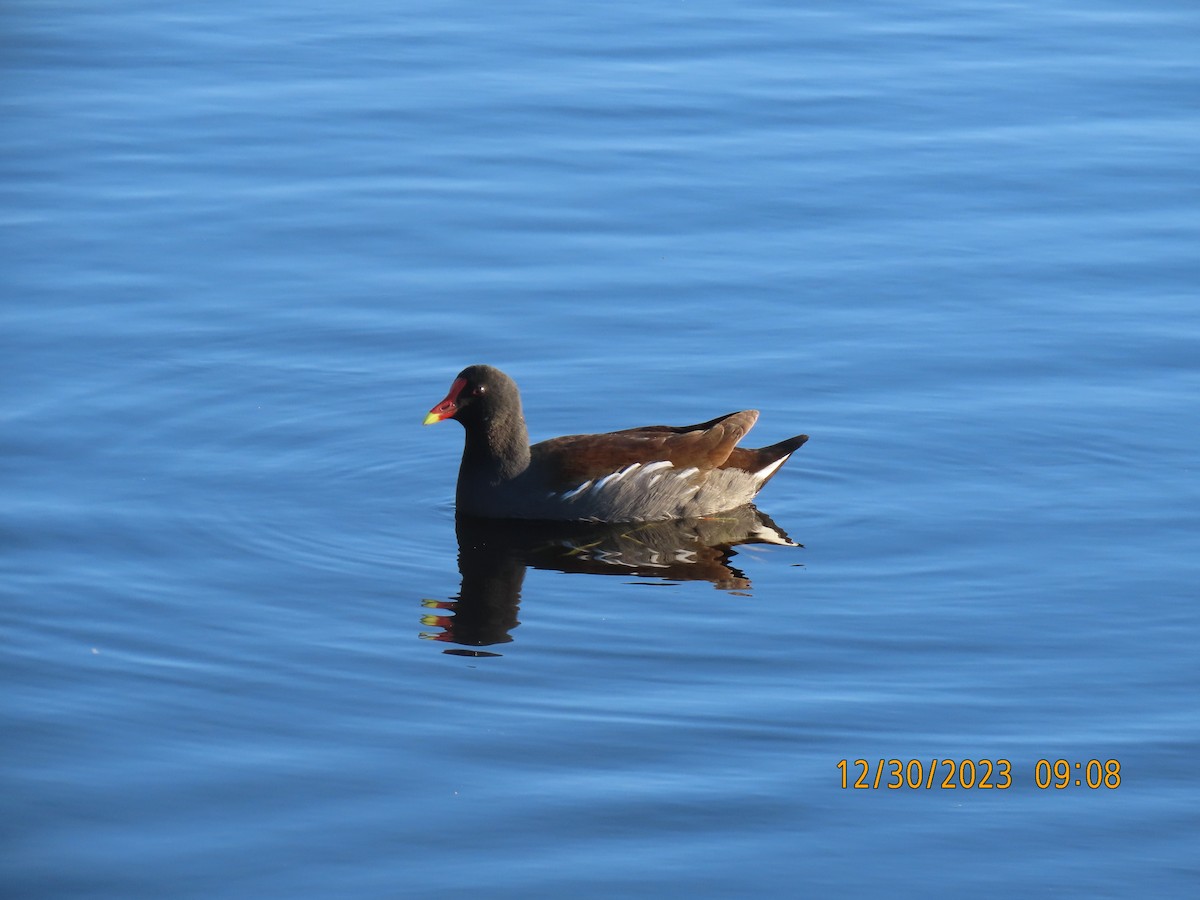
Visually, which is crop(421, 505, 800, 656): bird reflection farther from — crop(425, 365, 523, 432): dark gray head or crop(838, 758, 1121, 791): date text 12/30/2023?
crop(838, 758, 1121, 791): date text 12/30/2023

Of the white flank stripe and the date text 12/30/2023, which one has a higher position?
the white flank stripe

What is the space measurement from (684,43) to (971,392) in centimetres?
822

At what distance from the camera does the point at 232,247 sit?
15781 mm

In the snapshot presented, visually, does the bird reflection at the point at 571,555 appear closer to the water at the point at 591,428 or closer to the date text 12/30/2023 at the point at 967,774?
the water at the point at 591,428

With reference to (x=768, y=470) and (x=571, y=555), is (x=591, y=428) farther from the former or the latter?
(x=571, y=555)

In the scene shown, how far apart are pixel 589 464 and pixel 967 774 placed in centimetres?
402

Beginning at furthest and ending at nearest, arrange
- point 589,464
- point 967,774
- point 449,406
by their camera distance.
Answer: point 449,406, point 589,464, point 967,774

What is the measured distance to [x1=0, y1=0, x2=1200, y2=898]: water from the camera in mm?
8414

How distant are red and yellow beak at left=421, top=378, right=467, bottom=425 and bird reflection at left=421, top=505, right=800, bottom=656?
62 centimetres

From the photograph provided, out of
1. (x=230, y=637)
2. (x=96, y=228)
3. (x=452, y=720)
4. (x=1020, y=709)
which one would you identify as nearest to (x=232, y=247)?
(x=96, y=228)

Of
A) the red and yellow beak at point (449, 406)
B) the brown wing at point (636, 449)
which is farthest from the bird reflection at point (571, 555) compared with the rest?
the red and yellow beak at point (449, 406)

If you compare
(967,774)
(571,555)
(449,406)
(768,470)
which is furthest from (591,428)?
(967,774)

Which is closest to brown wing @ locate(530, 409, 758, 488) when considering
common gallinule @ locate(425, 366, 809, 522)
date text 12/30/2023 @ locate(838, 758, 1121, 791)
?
common gallinule @ locate(425, 366, 809, 522)

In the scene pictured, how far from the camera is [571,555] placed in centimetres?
1170
